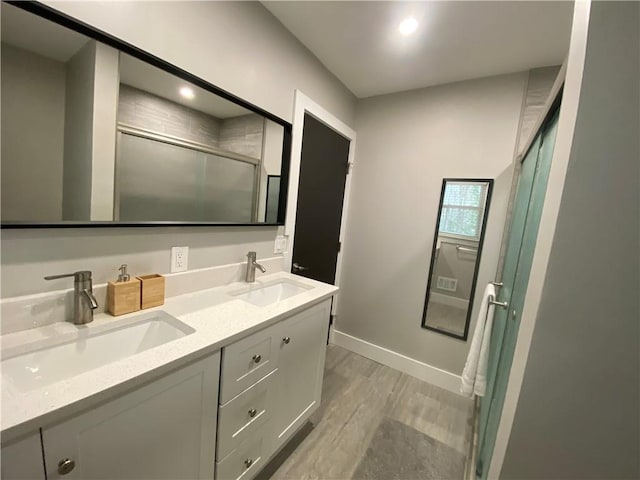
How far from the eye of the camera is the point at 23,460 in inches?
21.6

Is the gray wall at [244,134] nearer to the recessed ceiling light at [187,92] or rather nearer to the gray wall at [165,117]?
the gray wall at [165,117]

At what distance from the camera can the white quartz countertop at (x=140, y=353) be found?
1.84 ft

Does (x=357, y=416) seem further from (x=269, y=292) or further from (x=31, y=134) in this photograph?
(x=31, y=134)

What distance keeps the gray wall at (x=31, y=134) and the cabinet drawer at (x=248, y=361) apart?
2.51ft

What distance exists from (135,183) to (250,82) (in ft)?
2.81

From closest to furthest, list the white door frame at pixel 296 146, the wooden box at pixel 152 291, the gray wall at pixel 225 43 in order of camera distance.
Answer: the gray wall at pixel 225 43
the wooden box at pixel 152 291
the white door frame at pixel 296 146

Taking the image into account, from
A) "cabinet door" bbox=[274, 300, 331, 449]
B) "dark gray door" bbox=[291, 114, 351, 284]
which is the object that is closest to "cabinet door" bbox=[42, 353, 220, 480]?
"cabinet door" bbox=[274, 300, 331, 449]

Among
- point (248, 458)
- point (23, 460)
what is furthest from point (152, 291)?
point (248, 458)

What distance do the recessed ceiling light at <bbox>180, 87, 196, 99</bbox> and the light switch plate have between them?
3.09 ft

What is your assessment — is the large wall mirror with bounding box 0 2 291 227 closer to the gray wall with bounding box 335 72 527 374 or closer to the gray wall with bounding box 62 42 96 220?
the gray wall with bounding box 62 42 96 220

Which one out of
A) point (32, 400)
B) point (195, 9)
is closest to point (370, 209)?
point (195, 9)

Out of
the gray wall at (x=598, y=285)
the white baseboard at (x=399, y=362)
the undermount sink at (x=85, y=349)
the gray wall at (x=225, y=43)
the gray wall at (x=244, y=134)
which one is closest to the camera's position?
the gray wall at (x=598, y=285)

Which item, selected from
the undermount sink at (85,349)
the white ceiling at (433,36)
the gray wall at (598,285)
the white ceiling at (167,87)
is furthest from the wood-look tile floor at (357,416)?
the white ceiling at (433,36)

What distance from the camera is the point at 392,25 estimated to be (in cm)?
149
